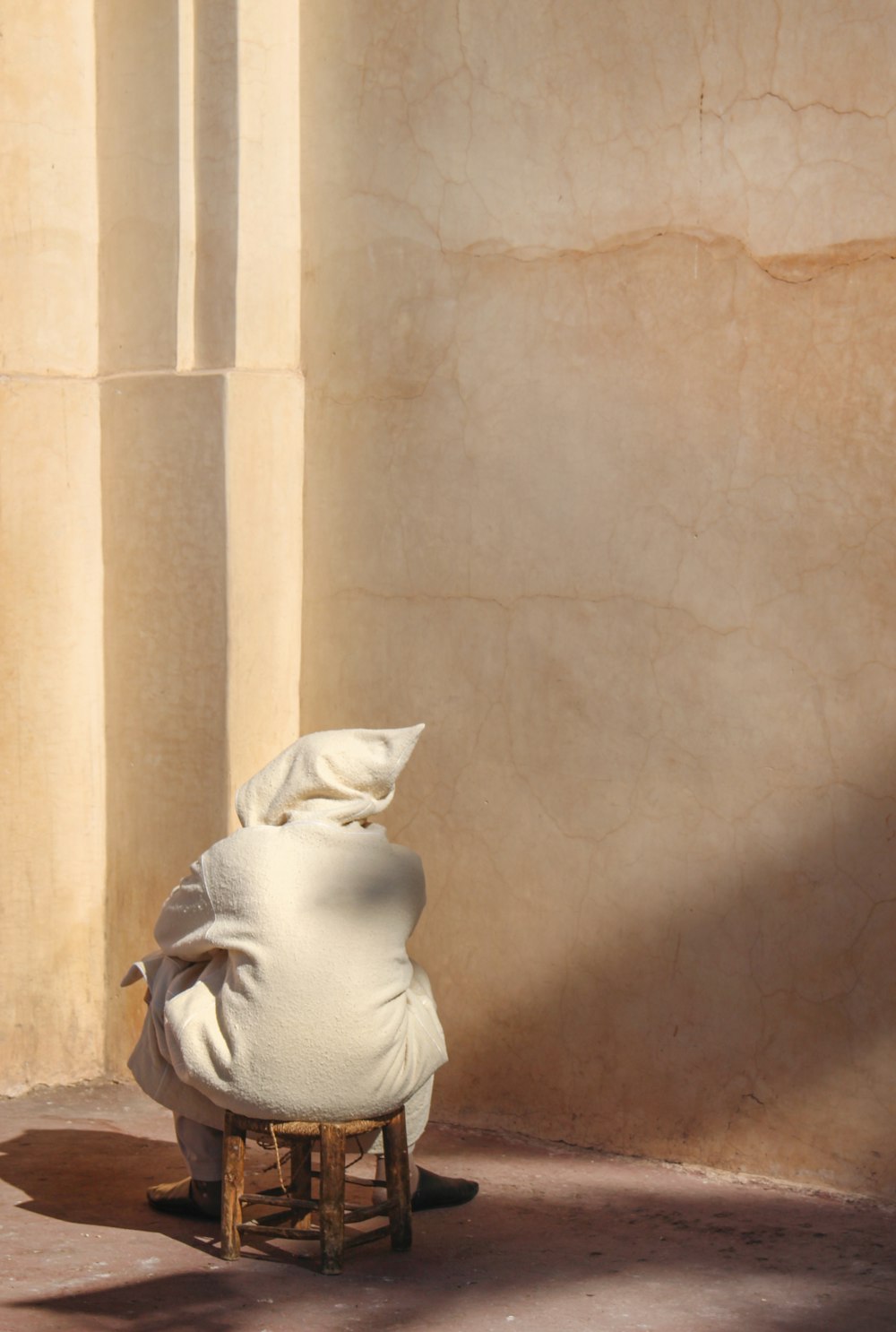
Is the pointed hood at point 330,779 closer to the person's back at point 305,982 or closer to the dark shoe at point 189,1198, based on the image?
the person's back at point 305,982

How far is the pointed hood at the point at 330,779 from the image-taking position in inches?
133

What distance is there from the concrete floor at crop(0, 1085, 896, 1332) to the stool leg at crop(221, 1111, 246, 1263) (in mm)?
44

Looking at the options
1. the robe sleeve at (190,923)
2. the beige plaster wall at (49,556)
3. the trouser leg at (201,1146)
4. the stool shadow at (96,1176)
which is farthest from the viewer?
the beige plaster wall at (49,556)

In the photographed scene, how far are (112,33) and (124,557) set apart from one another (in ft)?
4.64

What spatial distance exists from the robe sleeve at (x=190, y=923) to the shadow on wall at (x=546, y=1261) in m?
0.60

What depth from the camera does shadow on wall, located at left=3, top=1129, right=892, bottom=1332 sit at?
313 centimetres

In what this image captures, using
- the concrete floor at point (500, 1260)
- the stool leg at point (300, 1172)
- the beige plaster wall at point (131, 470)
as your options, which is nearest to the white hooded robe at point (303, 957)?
the stool leg at point (300, 1172)

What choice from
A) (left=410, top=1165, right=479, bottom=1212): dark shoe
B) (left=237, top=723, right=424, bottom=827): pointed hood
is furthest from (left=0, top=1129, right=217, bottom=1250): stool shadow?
(left=237, top=723, right=424, bottom=827): pointed hood

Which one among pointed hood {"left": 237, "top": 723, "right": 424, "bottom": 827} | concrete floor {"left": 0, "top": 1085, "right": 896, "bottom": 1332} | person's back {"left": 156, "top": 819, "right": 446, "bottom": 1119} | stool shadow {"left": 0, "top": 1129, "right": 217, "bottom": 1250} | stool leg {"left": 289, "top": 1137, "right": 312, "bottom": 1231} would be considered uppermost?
pointed hood {"left": 237, "top": 723, "right": 424, "bottom": 827}

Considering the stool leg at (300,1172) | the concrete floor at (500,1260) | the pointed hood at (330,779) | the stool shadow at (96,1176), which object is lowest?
the stool shadow at (96,1176)

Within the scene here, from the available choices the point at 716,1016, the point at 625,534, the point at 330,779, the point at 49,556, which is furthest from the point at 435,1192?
the point at 49,556

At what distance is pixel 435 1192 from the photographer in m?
3.74

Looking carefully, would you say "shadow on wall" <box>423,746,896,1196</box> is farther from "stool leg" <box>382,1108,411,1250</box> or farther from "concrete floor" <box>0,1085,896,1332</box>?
"stool leg" <box>382,1108,411,1250</box>

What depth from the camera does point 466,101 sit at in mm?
4219
